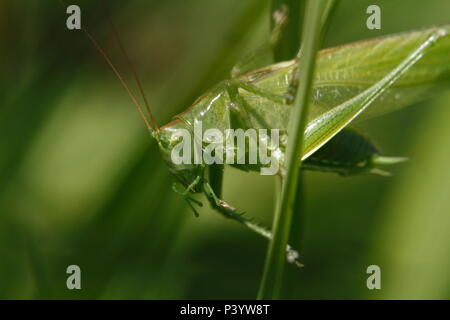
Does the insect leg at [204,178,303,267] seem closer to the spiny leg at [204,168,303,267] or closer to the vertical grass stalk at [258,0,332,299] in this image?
the spiny leg at [204,168,303,267]

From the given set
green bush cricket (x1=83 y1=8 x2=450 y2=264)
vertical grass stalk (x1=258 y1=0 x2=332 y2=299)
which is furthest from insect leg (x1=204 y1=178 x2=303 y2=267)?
vertical grass stalk (x1=258 y1=0 x2=332 y2=299)

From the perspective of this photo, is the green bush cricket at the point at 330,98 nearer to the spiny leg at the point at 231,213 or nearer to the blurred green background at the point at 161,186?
the spiny leg at the point at 231,213

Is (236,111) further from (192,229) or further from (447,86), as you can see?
(192,229)

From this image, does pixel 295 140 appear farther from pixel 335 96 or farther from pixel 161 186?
pixel 161 186

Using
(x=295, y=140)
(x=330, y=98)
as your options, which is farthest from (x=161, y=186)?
(x=295, y=140)
